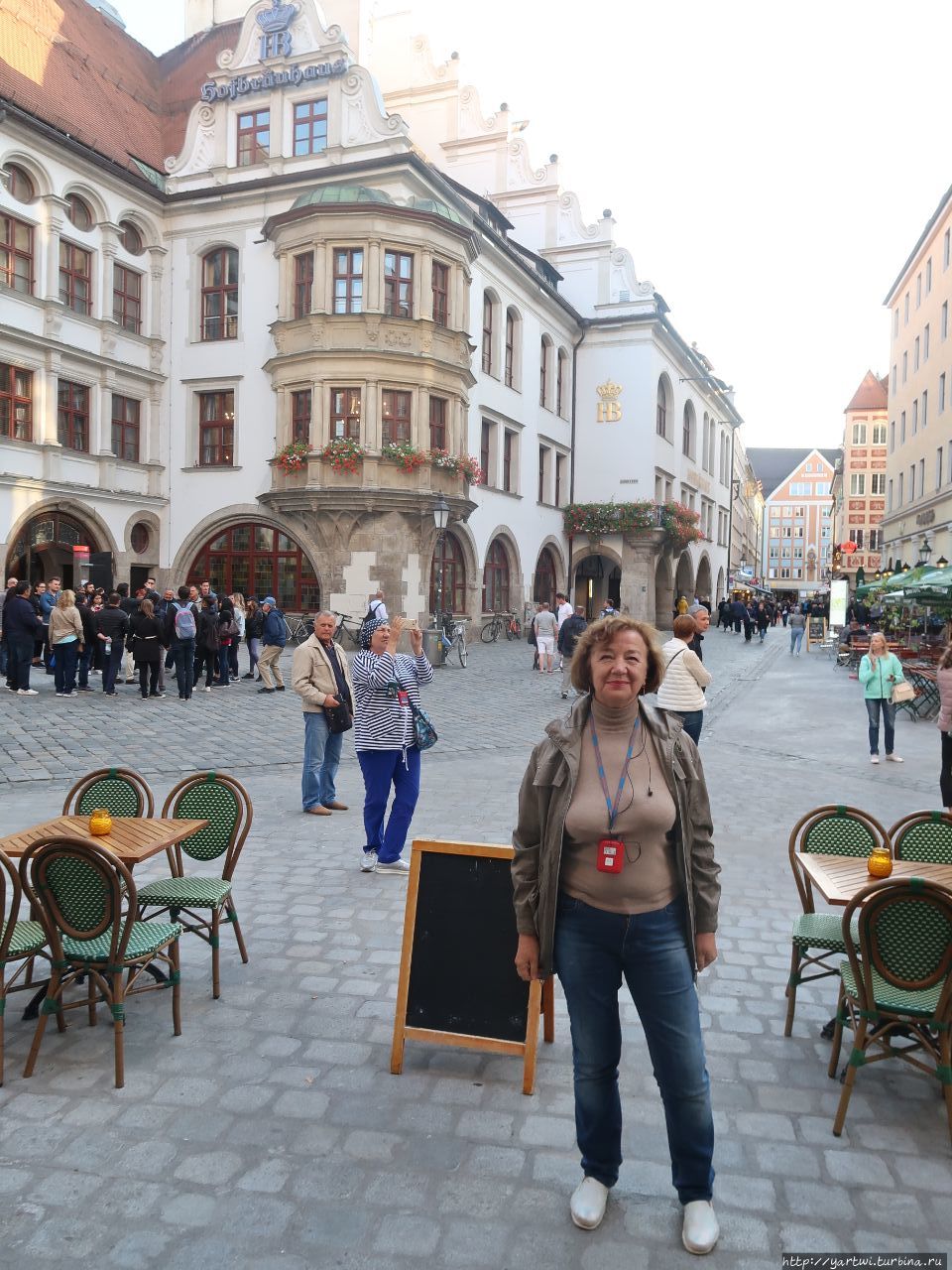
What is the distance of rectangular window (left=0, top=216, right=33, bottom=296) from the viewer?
22.3 meters

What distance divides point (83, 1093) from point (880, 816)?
7.08 metres

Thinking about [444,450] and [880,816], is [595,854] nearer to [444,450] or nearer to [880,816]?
[880,816]

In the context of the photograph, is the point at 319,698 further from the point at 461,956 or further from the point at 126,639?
the point at 126,639

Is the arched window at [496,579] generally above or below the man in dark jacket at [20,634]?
above

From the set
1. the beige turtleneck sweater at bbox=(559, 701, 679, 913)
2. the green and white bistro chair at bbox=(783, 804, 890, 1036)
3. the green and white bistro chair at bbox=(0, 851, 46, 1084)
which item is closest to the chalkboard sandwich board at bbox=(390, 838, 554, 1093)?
the beige turtleneck sweater at bbox=(559, 701, 679, 913)

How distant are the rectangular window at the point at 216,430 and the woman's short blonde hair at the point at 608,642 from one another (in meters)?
25.6

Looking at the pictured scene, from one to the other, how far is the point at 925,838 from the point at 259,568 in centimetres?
2402

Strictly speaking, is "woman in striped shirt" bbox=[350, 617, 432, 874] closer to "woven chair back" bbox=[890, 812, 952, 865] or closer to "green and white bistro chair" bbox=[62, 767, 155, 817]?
"green and white bistro chair" bbox=[62, 767, 155, 817]

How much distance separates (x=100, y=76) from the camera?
92.8ft

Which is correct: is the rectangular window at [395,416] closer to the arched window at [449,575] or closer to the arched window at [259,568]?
the arched window at [449,575]

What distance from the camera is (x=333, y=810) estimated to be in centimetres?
853

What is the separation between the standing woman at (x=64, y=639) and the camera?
49.4 ft

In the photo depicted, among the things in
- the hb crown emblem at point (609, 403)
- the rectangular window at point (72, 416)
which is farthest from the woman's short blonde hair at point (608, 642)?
the hb crown emblem at point (609, 403)

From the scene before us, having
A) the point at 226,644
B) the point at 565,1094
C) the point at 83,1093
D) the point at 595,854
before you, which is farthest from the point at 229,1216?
the point at 226,644
